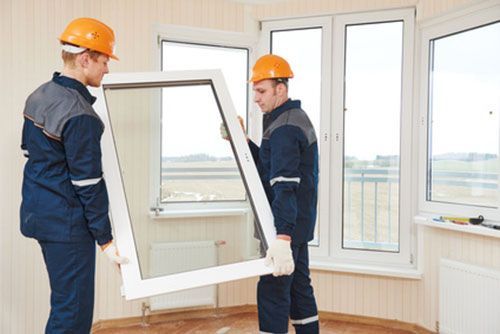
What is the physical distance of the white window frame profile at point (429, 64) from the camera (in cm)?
282

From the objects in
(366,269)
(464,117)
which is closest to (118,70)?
(366,269)

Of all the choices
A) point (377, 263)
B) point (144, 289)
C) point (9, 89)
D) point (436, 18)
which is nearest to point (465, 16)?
point (436, 18)

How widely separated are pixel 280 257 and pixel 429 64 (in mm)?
2065

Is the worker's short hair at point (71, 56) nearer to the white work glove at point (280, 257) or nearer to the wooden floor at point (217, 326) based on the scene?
the white work glove at point (280, 257)

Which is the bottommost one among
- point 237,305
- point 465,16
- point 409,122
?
point 237,305

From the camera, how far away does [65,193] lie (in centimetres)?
176

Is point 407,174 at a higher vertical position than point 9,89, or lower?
lower

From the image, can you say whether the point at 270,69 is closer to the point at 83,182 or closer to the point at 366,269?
the point at 83,182

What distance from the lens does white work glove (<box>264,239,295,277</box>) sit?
2008 mm

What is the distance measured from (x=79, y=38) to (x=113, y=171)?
1.91ft

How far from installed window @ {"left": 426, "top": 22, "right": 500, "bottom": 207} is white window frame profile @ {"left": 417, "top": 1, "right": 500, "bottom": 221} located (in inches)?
1.3

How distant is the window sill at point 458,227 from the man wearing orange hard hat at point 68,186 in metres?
2.15

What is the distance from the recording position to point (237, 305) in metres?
3.59

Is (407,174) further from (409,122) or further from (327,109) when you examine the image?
(327,109)
